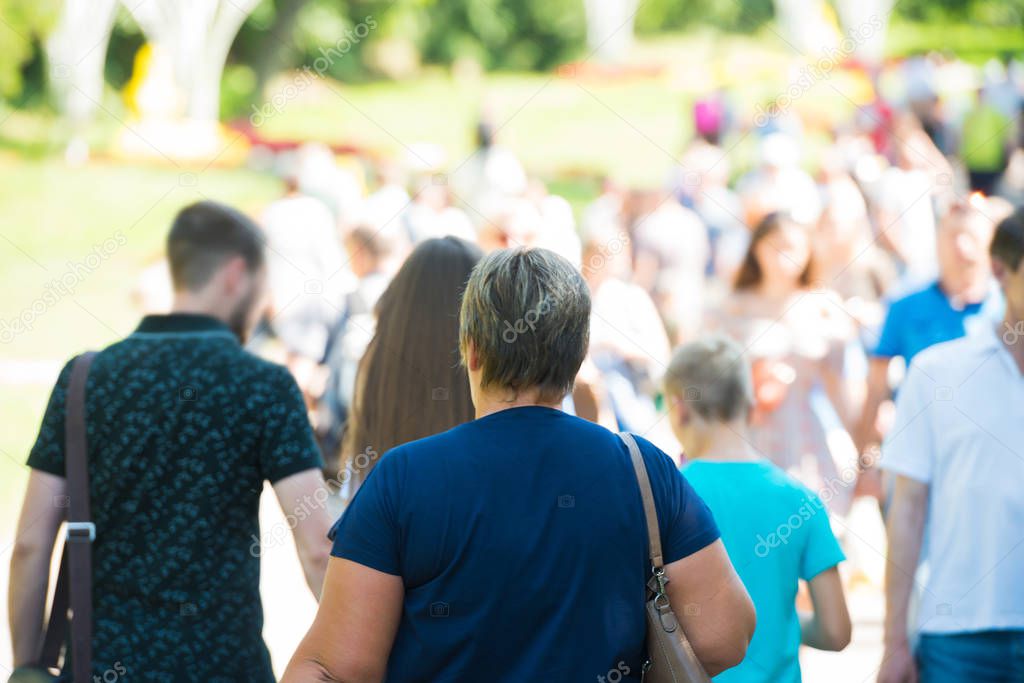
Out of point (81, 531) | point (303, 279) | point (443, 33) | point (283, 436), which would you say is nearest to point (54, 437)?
point (81, 531)

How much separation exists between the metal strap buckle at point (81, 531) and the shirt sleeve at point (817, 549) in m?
1.61

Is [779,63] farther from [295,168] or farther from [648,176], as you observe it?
[295,168]

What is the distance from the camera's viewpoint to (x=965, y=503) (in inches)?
122

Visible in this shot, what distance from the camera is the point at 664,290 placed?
29.1 feet

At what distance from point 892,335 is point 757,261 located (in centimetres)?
139

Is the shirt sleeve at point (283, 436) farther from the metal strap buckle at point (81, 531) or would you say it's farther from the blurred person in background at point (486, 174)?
the blurred person in background at point (486, 174)

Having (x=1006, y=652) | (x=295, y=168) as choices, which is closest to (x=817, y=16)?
(x=295, y=168)

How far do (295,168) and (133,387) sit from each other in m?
7.36

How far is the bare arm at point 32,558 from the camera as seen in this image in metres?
2.70

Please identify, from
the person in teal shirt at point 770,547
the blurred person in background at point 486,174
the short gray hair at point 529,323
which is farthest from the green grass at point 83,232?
the short gray hair at point 529,323
